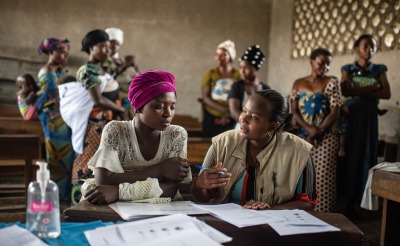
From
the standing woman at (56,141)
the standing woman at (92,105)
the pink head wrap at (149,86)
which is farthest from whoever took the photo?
the standing woman at (56,141)

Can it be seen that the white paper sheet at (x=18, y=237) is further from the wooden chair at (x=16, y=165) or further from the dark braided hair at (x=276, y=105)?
the wooden chair at (x=16, y=165)

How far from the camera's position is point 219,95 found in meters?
5.20

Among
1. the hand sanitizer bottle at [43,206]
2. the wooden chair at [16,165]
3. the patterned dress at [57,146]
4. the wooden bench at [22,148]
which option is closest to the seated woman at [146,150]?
the hand sanitizer bottle at [43,206]

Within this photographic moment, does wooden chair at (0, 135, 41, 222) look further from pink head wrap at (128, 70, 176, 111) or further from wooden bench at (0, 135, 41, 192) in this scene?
pink head wrap at (128, 70, 176, 111)

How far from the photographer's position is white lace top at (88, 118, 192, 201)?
6.69 ft

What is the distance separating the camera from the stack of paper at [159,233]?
4.31 ft

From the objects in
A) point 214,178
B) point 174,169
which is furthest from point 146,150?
point 214,178

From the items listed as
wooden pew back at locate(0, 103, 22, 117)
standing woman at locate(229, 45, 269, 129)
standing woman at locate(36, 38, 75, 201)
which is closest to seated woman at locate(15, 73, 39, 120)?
standing woman at locate(36, 38, 75, 201)

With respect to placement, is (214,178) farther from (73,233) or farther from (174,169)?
(73,233)

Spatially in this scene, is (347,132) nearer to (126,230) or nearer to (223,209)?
(223,209)

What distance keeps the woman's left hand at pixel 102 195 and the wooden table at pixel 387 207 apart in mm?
1854

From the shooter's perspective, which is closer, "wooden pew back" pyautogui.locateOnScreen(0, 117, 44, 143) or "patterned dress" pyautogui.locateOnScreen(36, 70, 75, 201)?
"patterned dress" pyautogui.locateOnScreen(36, 70, 75, 201)

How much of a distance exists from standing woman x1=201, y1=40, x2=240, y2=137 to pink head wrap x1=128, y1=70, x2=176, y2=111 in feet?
9.71

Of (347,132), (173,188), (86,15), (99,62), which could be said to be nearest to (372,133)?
(347,132)
